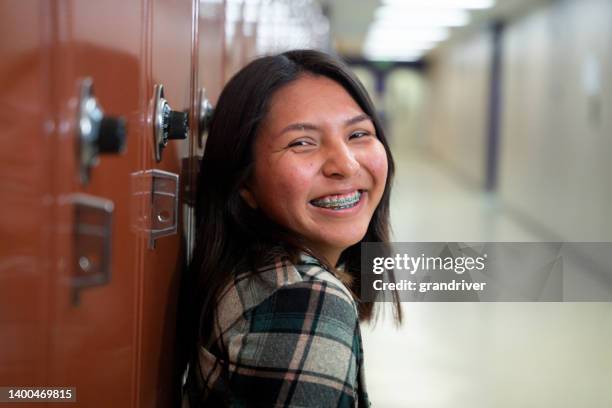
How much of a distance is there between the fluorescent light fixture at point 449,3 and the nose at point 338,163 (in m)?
8.31

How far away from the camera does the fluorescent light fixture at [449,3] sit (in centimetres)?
884

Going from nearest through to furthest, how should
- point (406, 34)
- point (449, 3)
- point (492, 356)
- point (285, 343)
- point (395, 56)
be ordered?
point (285, 343) < point (492, 356) < point (449, 3) < point (406, 34) < point (395, 56)

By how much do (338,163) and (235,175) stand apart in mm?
194

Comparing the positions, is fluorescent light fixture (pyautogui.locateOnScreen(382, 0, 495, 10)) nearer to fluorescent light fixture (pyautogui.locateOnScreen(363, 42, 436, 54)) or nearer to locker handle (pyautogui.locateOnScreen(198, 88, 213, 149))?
fluorescent light fixture (pyautogui.locateOnScreen(363, 42, 436, 54))

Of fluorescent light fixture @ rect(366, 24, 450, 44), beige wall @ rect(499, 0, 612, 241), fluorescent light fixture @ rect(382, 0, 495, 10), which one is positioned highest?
fluorescent light fixture @ rect(382, 0, 495, 10)

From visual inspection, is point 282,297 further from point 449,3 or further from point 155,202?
point 449,3

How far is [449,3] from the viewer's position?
9203 mm

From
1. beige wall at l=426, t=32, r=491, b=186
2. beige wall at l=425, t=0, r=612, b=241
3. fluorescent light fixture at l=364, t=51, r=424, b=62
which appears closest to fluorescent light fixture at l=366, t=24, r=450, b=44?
beige wall at l=426, t=32, r=491, b=186

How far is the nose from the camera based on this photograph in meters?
1.12

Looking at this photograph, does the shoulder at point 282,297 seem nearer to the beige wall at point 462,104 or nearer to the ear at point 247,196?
the ear at point 247,196

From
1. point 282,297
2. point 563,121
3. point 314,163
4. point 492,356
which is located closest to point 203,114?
point 314,163

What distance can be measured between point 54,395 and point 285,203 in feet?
2.00

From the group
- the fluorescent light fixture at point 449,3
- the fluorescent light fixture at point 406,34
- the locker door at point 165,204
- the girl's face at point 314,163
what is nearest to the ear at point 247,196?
the girl's face at point 314,163

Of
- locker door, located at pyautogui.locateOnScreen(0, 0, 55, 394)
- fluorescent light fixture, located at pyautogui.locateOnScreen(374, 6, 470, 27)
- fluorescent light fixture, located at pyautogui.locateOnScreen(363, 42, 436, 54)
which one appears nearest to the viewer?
locker door, located at pyautogui.locateOnScreen(0, 0, 55, 394)
